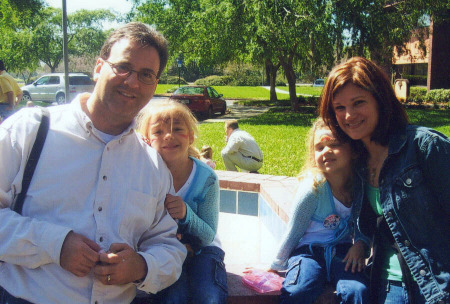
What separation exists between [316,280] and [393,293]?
0.42 m

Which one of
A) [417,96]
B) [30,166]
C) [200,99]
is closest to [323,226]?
[30,166]

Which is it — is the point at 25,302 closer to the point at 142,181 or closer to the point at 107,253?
the point at 107,253

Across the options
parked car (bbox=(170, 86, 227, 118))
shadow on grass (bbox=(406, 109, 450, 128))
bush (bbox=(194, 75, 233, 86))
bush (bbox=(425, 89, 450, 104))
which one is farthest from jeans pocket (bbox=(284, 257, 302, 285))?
bush (bbox=(194, 75, 233, 86))

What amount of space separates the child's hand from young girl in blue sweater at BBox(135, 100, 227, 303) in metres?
0.72

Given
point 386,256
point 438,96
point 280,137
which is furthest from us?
point 438,96

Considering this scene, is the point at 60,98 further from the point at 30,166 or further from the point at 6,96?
the point at 30,166

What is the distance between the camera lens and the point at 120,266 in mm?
1954

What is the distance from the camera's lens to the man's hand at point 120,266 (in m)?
1.93

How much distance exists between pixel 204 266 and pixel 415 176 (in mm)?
1229

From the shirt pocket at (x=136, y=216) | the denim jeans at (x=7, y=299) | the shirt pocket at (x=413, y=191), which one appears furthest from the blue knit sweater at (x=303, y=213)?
the denim jeans at (x=7, y=299)

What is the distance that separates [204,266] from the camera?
2.58m

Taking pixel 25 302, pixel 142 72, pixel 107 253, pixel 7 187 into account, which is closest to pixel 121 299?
pixel 107 253

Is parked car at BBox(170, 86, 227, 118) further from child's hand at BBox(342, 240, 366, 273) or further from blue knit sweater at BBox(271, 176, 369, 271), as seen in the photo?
child's hand at BBox(342, 240, 366, 273)

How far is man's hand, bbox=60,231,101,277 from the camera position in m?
1.88
